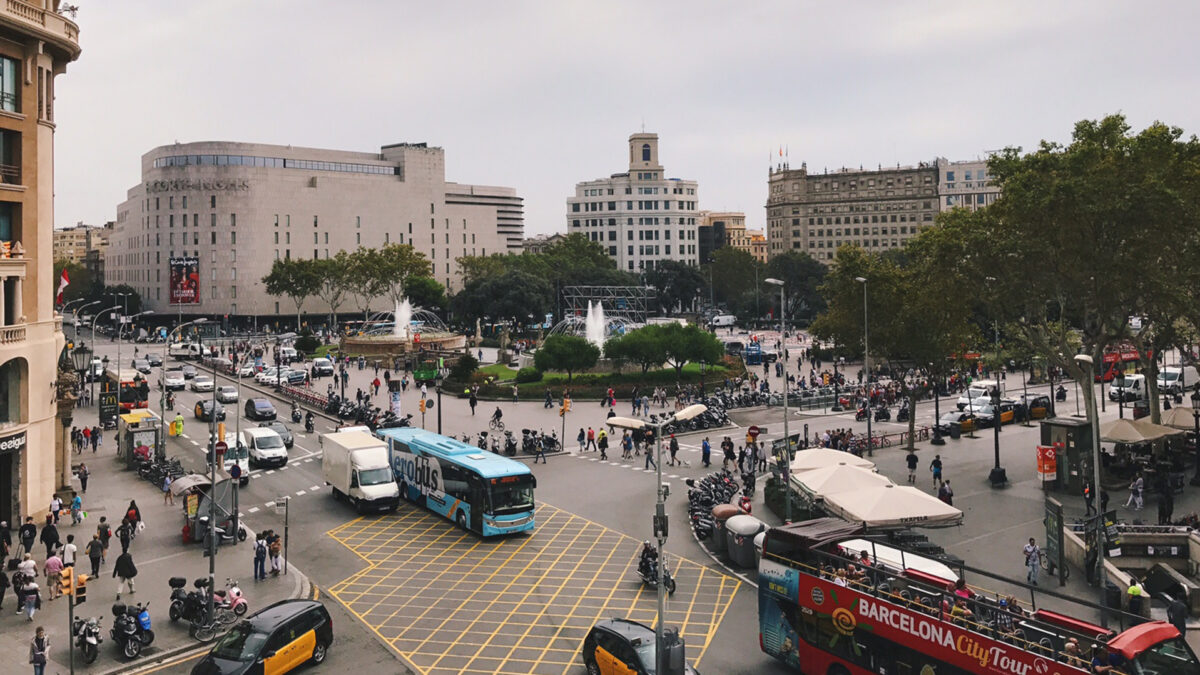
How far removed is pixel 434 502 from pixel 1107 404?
45.5 metres

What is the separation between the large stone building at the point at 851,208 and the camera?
15588 cm

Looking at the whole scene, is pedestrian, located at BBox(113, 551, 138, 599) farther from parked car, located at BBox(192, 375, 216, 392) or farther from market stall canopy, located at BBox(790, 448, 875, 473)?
parked car, located at BBox(192, 375, 216, 392)

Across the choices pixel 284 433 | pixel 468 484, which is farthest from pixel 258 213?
pixel 468 484

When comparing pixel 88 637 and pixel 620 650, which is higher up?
pixel 620 650

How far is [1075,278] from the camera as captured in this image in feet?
111

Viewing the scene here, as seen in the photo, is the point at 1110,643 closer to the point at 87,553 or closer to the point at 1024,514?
the point at 1024,514

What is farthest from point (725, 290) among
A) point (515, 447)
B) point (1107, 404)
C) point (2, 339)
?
point (2, 339)

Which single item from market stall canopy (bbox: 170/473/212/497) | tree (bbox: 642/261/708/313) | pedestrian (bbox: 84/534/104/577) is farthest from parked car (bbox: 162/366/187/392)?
tree (bbox: 642/261/708/313)

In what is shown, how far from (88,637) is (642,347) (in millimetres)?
43085

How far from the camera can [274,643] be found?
59.1 feet

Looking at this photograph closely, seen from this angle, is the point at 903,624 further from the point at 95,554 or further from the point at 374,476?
A: the point at 95,554

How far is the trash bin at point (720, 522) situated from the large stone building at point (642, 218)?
143008mm

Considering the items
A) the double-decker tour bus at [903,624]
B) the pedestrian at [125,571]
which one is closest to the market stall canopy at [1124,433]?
the double-decker tour bus at [903,624]

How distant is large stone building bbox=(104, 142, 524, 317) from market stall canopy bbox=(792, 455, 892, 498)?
11150 centimetres
